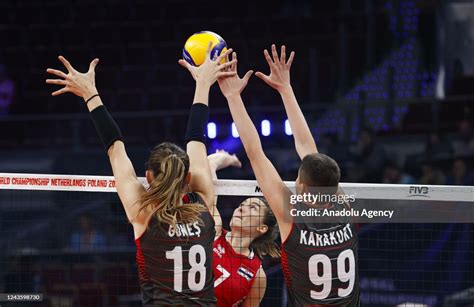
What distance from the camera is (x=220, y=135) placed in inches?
471

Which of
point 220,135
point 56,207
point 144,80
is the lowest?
point 56,207

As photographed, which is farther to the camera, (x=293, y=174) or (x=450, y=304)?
(x=293, y=174)

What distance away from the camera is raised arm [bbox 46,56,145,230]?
4.61m

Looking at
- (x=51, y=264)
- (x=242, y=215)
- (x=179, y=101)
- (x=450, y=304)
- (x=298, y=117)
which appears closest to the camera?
(x=298, y=117)

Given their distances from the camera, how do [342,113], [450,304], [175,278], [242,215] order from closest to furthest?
[175,278] → [242,215] → [450,304] → [342,113]

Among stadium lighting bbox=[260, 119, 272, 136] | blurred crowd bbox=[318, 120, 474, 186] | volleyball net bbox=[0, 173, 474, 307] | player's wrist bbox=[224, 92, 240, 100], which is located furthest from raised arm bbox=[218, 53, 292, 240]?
stadium lighting bbox=[260, 119, 272, 136]

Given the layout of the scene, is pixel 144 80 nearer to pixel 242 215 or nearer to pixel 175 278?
pixel 242 215

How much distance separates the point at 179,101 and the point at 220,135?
2.07m

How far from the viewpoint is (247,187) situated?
5.62 m

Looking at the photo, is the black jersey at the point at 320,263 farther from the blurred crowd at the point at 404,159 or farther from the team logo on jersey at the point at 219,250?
the blurred crowd at the point at 404,159

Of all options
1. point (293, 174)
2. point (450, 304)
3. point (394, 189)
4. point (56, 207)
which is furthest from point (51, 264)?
point (394, 189)

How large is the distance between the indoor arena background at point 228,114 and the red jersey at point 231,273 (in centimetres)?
282

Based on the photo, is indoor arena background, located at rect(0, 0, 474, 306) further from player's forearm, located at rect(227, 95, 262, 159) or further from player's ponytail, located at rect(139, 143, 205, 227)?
player's ponytail, located at rect(139, 143, 205, 227)

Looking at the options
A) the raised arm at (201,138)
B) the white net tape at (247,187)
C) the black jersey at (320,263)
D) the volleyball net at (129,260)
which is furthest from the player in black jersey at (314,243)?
the volleyball net at (129,260)
